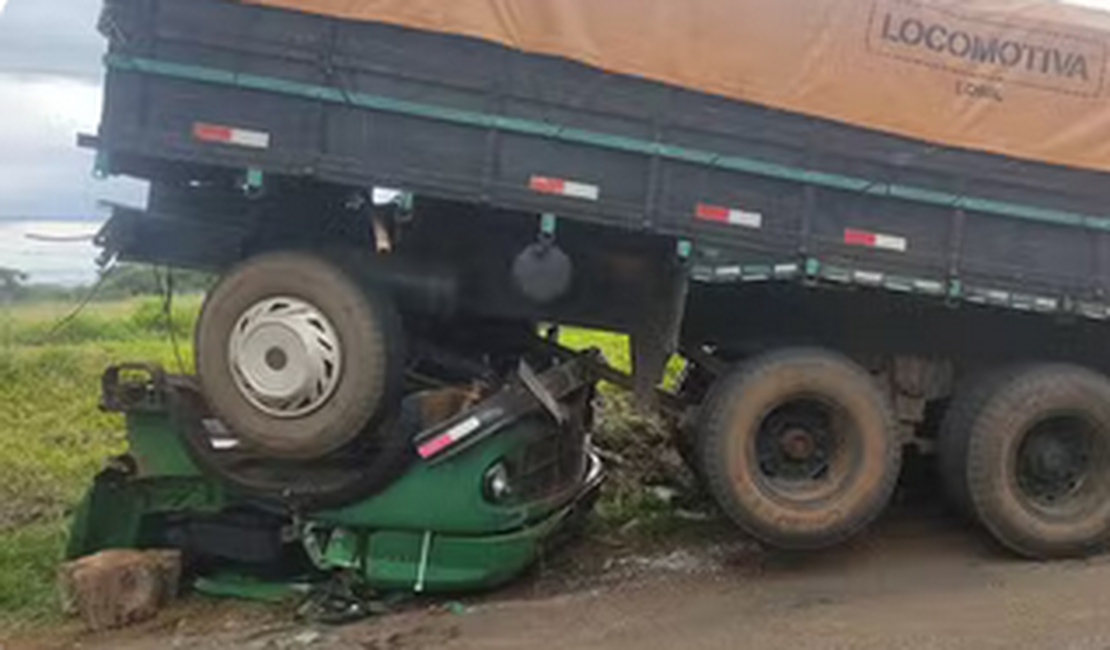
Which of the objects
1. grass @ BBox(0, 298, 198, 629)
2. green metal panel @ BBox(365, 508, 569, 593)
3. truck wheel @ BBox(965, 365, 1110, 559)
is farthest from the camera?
grass @ BBox(0, 298, 198, 629)

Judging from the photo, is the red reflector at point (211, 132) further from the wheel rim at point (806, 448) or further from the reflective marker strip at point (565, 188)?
the wheel rim at point (806, 448)

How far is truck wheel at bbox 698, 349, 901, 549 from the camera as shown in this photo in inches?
224

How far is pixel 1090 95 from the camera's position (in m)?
5.87

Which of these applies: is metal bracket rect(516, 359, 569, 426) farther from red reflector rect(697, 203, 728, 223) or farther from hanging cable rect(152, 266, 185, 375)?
hanging cable rect(152, 266, 185, 375)

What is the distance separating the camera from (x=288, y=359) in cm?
533

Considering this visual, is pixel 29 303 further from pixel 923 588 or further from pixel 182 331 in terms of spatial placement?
pixel 923 588

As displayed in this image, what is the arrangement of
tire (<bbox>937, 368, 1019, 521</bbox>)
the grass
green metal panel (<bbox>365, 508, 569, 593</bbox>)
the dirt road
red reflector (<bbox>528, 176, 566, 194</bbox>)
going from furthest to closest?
the grass < tire (<bbox>937, 368, 1019, 521</bbox>) < green metal panel (<bbox>365, 508, 569, 593</bbox>) < red reflector (<bbox>528, 176, 566, 194</bbox>) < the dirt road

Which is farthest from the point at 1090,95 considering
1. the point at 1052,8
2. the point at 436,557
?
the point at 436,557

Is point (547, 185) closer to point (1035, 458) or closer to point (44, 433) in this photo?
point (1035, 458)

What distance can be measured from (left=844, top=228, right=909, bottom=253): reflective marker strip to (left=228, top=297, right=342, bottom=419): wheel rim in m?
2.60

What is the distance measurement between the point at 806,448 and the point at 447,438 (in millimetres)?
1903

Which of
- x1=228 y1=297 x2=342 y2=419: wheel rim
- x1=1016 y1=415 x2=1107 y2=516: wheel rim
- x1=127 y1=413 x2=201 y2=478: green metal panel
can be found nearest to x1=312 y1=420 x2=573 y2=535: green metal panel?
x1=228 y1=297 x2=342 y2=419: wheel rim

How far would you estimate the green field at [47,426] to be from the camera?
636 centimetres

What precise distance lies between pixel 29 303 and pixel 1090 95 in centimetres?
667
